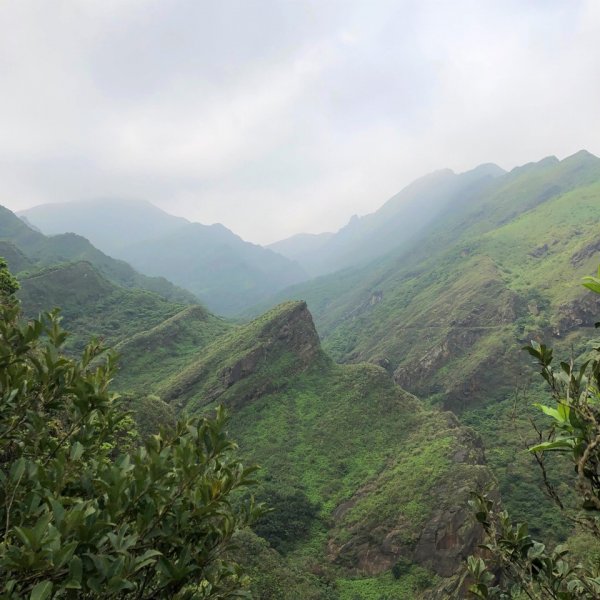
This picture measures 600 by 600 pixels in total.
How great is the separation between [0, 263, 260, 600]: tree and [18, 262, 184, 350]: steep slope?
6579cm

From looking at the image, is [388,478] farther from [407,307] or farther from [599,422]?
[407,307]

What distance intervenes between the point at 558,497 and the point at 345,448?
4489 centimetres

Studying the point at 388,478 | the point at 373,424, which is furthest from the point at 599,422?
the point at 373,424

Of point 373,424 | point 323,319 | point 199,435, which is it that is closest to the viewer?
point 199,435

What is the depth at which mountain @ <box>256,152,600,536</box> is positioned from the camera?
67688mm

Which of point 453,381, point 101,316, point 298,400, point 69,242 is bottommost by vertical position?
point 453,381

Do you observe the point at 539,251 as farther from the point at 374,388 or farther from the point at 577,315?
the point at 374,388

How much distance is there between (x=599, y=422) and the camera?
239 centimetres

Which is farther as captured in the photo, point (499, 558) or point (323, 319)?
point (323, 319)

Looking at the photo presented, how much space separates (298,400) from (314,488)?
549 inches

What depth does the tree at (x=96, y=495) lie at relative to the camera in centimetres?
234

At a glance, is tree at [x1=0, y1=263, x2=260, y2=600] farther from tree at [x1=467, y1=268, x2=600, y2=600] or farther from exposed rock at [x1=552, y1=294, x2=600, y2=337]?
exposed rock at [x1=552, y1=294, x2=600, y2=337]

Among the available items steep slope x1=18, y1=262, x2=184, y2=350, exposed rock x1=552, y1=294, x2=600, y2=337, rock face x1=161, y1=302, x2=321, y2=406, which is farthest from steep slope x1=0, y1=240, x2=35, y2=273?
exposed rock x1=552, y1=294, x2=600, y2=337

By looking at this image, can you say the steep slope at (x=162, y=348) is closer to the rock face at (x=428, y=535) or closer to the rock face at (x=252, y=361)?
the rock face at (x=252, y=361)
